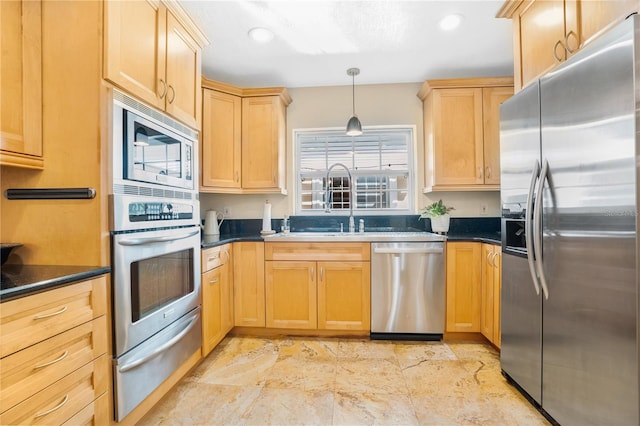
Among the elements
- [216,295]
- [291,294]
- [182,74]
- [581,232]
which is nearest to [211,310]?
[216,295]

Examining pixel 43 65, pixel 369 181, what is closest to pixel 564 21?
pixel 369 181

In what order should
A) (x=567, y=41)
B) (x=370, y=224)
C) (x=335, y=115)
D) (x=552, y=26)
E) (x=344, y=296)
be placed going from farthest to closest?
(x=335, y=115), (x=370, y=224), (x=344, y=296), (x=552, y=26), (x=567, y=41)

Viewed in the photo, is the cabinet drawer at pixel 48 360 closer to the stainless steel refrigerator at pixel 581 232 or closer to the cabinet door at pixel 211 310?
the cabinet door at pixel 211 310

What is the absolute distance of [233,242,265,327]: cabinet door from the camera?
2.72 m

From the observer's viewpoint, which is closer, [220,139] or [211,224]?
[220,139]

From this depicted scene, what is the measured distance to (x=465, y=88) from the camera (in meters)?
2.90

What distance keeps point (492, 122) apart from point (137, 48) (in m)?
2.86

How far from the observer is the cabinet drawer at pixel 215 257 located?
2.24 meters

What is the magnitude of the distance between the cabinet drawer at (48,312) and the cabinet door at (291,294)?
4.92 feet

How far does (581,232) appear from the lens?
52.4 inches

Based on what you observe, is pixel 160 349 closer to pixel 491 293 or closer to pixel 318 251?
pixel 318 251

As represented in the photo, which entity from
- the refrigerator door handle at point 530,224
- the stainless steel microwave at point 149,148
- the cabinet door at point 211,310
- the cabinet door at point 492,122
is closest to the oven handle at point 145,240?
the stainless steel microwave at point 149,148

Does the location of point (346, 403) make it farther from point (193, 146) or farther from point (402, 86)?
point (402, 86)

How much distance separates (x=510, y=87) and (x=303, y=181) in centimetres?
221
